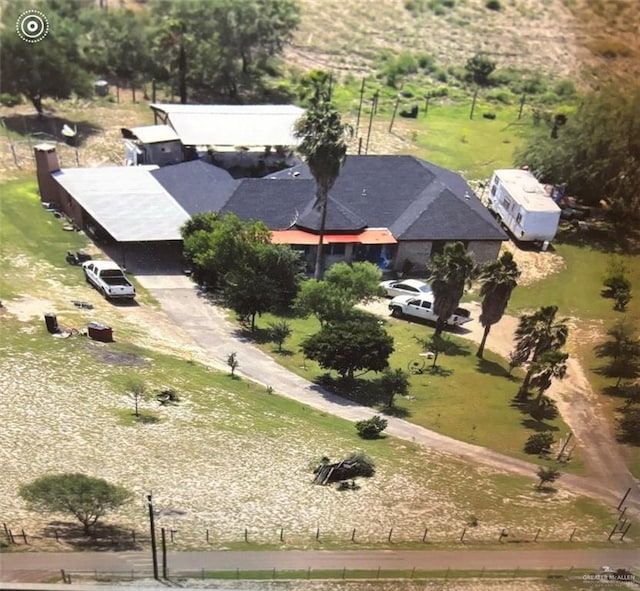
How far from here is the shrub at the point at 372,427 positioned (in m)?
34.6

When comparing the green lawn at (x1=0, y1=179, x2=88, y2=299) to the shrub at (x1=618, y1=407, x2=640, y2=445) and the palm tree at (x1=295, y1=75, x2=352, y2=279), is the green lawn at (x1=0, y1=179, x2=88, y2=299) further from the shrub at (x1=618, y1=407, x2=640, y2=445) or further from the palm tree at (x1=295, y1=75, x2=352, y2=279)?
the shrub at (x1=618, y1=407, x2=640, y2=445)

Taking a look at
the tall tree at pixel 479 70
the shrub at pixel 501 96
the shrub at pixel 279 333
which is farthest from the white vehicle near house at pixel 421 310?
the tall tree at pixel 479 70

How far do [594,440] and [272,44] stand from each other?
74.5 meters

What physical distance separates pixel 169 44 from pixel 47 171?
92.9 ft

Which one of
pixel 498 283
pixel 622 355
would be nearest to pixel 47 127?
pixel 498 283

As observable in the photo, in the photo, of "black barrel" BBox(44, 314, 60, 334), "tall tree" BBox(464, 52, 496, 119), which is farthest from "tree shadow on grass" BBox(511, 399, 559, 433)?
"tall tree" BBox(464, 52, 496, 119)

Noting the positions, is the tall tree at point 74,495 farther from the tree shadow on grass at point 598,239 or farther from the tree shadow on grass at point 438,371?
the tree shadow on grass at point 598,239

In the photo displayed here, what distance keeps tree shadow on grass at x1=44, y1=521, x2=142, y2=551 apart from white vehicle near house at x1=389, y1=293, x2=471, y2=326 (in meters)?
28.1

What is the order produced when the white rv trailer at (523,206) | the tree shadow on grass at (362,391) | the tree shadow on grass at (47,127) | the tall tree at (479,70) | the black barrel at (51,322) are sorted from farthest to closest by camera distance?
the tall tree at (479,70), the tree shadow on grass at (47,127), the white rv trailer at (523,206), the black barrel at (51,322), the tree shadow on grass at (362,391)

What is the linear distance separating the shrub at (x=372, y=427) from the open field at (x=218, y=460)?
0.59 m

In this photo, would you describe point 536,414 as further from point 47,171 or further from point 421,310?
point 47,171

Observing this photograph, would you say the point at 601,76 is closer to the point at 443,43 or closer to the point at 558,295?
the point at 558,295

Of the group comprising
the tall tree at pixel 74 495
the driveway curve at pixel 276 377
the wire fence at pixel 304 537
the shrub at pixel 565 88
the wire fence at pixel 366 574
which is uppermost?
the shrub at pixel 565 88

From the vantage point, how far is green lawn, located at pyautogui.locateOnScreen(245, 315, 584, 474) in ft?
120
